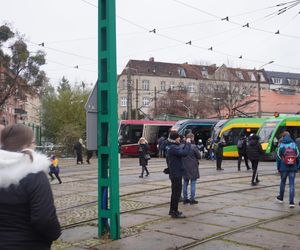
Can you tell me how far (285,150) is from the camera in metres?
10.4

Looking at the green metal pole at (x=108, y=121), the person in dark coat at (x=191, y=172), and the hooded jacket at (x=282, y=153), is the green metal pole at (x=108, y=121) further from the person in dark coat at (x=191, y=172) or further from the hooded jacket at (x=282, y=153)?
the hooded jacket at (x=282, y=153)

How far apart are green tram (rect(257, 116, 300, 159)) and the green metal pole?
72.9 ft

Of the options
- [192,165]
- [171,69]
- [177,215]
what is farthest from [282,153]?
[171,69]

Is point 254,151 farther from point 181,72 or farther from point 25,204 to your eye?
point 181,72

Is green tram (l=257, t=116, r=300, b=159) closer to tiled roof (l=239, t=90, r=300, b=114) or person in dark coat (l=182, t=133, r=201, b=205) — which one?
person in dark coat (l=182, t=133, r=201, b=205)

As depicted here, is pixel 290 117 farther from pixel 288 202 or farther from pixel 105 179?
pixel 105 179

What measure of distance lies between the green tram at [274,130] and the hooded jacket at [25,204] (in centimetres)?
2620

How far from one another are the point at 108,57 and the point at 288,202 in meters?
6.23

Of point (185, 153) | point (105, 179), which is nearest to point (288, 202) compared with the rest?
point (185, 153)

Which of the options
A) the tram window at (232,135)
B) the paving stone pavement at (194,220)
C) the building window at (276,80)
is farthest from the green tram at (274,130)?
the building window at (276,80)

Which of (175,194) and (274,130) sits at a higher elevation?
(274,130)

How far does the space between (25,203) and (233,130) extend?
94.3ft

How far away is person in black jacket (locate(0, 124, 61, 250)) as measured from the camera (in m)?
3.08

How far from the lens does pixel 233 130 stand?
31.2 metres
